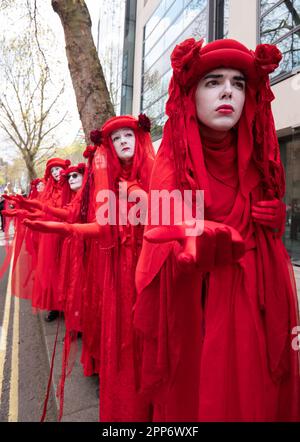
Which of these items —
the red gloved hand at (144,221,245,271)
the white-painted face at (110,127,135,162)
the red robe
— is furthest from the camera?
the white-painted face at (110,127,135,162)

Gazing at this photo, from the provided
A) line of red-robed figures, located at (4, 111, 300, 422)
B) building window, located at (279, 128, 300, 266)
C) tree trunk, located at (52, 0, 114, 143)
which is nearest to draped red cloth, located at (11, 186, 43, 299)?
tree trunk, located at (52, 0, 114, 143)

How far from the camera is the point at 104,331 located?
65.8 inches

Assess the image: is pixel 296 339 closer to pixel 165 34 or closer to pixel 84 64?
pixel 84 64

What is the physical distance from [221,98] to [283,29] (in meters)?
5.89

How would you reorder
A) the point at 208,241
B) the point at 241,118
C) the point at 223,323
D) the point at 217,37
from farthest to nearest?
the point at 217,37 → the point at 241,118 → the point at 223,323 → the point at 208,241

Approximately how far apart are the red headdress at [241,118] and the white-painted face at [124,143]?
0.61 meters

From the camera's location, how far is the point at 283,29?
18.5 ft

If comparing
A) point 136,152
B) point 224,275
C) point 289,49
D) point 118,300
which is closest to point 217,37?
point 289,49

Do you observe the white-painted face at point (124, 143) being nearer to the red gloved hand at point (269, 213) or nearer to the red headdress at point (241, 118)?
the red headdress at point (241, 118)

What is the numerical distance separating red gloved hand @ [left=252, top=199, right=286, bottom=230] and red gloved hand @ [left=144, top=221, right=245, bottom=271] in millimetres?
296

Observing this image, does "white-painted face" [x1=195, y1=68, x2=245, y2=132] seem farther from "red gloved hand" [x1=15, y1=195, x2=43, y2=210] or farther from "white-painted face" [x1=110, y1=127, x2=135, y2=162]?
"red gloved hand" [x1=15, y1=195, x2=43, y2=210]

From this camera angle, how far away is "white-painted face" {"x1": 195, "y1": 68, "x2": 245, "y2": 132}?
1110mm

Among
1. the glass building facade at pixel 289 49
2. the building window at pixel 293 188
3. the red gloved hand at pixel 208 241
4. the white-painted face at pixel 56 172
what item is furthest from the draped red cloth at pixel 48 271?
the glass building facade at pixel 289 49
